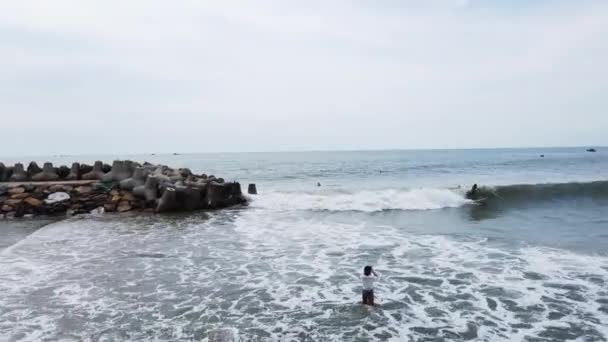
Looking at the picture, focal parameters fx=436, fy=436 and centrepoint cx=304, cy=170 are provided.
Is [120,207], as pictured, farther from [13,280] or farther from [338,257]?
[338,257]

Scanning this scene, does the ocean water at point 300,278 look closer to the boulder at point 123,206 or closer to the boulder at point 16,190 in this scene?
the boulder at point 123,206

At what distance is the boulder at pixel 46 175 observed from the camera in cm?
2205

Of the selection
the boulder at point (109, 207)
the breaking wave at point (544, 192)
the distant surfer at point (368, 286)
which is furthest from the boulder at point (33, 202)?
the breaking wave at point (544, 192)

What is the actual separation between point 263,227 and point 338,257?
196 inches

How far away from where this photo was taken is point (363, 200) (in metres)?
22.4

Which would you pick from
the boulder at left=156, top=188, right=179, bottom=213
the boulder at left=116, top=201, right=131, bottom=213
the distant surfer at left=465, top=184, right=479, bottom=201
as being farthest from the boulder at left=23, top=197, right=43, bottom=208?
the distant surfer at left=465, top=184, right=479, bottom=201

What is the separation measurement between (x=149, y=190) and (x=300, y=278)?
11910mm

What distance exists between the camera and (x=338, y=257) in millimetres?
11172

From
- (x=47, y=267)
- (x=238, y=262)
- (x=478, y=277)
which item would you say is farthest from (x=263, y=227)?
(x=478, y=277)

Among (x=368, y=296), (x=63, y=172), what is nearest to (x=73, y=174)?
(x=63, y=172)

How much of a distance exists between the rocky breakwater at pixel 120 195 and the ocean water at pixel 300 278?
1381mm

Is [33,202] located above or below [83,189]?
below

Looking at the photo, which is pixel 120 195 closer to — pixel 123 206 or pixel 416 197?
pixel 123 206

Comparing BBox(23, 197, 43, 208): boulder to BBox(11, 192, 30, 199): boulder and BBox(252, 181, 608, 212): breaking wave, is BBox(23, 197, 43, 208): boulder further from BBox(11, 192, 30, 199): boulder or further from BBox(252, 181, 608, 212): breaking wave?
BBox(252, 181, 608, 212): breaking wave
